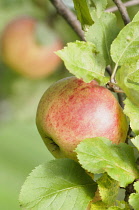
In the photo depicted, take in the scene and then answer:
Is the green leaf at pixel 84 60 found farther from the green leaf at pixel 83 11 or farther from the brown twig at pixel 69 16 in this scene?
the brown twig at pixel 69 16

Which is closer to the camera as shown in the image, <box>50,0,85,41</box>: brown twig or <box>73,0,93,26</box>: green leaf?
<box>73,0,93,26</box>: green leaf

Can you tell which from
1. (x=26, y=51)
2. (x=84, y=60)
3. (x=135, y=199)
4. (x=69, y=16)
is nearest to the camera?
(x=135, y=199)

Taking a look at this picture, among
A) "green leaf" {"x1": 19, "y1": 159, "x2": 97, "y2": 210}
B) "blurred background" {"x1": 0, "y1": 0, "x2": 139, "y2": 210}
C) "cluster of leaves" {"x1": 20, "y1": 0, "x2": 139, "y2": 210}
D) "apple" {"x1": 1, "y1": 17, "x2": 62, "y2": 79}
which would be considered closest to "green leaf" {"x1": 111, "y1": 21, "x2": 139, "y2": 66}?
"cluster of leaves" {"x1": 20, "y1": 0, "x2": 139, "y2": 210}

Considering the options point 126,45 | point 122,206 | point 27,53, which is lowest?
point 27,53

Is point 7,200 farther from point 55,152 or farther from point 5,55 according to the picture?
point 55,152

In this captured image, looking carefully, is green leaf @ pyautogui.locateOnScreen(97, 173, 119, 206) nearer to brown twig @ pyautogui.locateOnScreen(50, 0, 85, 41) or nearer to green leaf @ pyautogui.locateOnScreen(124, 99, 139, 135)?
green leaf @ pyautogui.locateOnScreen(124, 99, 139, 135)

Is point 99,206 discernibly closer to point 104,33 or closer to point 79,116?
point 79,116

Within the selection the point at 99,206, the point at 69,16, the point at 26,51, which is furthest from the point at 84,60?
the point at 26,51
